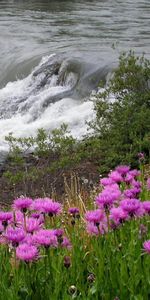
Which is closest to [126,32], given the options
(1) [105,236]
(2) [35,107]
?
(2) [35,107]

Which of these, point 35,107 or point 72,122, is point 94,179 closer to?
point 72,122

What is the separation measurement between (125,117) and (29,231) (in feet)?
19.9

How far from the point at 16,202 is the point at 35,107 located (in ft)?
38.4

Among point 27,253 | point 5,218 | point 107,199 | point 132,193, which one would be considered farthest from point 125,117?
point 27,253

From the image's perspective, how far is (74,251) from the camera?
3357 millimetres

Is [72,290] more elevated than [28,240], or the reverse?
[28,240]

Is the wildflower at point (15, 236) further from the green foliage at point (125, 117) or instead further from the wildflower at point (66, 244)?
the green foliage at point (125, 117)

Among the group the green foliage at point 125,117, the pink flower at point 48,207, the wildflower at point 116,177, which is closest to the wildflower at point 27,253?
the pink flower at point 48,207

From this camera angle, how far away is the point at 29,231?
327 cm

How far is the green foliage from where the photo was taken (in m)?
9.01

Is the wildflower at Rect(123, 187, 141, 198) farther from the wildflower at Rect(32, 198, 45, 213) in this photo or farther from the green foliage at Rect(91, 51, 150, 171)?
the green foliage at Rect(91, 51, 150, 171)

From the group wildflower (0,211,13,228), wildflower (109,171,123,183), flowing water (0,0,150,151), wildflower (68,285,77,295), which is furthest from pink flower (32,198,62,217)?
flowing water (0,0,150,151)

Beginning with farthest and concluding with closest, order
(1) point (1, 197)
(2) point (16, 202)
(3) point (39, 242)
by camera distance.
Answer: (1) point (1, 197) → (2) point (16, 202) → (3) point (39, 242)

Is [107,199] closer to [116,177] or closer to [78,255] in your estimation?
[78,255]
